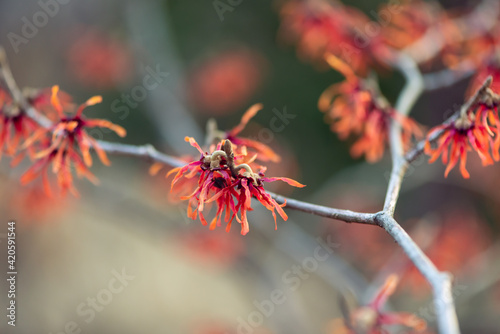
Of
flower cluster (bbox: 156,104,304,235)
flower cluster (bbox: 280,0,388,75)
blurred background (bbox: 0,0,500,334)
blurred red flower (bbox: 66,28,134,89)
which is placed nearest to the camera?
flower cluster (bbox: 156,104,304,235)

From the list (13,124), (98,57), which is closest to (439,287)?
(13,124)

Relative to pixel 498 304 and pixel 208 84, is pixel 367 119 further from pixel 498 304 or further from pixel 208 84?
pixel 208 84

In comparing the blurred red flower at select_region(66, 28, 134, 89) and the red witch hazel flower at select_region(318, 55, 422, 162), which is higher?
the blurred red flower at select_region(66, 28, 134, 89)

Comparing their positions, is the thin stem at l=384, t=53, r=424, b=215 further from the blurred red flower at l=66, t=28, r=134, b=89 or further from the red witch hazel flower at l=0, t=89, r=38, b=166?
the blurred red flower at l=66, t=28, r=134, b=89

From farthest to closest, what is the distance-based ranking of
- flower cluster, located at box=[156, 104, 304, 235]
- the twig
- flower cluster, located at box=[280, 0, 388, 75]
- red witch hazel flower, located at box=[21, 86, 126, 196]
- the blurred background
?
the blurred background < flower cluster, located at box=[280, 0, 388, 75] < red witch hazel flower, located at box=[21, 86, 126, 196] < flower cluster, located at box=[156, 104, 304, 235] < the twig

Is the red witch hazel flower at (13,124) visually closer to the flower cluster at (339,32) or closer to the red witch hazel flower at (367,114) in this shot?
the red witch hazel flower at (367,114)

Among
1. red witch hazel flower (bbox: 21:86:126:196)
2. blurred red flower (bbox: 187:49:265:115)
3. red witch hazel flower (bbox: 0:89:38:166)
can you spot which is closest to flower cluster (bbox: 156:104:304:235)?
red witch hazel flower (bbox: 21:86:126:196)

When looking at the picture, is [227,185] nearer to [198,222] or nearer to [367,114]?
[367,114]
